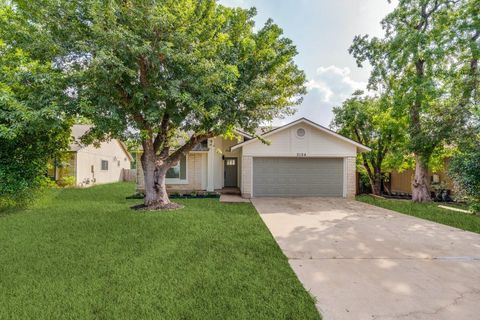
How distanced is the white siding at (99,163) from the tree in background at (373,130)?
1569 centimetres

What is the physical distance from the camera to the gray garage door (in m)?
14.1

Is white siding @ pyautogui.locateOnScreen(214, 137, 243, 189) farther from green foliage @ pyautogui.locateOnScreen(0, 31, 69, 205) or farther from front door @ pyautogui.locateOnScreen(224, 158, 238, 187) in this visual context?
green foliage @ pyautogui.locateOnScreen(0, 31, 69, 205)

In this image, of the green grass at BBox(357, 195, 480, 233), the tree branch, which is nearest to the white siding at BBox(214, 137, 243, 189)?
the tree branch

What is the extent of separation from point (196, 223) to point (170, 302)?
440 centimetres

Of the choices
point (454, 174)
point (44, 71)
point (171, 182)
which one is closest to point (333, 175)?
point (454, 174)

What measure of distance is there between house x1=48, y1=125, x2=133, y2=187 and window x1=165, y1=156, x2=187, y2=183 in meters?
4.28

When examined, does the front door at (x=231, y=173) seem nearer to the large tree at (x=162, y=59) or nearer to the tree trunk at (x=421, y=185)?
the large tree at (x=162, y=59)

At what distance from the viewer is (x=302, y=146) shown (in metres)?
14.1

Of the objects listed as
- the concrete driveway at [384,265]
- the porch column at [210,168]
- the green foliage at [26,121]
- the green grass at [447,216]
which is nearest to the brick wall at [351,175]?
the green grass at [447,216]

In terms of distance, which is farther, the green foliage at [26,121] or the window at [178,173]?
the window at [178,173]

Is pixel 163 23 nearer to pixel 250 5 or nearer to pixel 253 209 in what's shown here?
pixel 250 5

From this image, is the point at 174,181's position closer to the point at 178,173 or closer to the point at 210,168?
the point at 178,173

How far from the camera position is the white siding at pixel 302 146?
13953 millimetres

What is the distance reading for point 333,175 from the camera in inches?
565
